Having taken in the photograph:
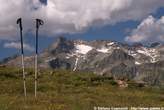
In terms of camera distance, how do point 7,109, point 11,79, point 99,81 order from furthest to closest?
point 99,81
point 11,79
point 7,109

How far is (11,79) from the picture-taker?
10494 cm

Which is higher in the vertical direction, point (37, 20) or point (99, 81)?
point (37, 20)

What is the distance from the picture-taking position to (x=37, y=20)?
2511 inches

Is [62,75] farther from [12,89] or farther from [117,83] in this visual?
[12,89]

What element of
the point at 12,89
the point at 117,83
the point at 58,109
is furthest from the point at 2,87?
the point at 58,109

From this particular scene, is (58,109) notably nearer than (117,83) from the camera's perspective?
Yes

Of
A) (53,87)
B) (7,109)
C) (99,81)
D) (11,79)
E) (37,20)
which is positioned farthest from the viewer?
(99,81)

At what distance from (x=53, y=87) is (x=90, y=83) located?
58.6ft

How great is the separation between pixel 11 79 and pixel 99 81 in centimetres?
2238

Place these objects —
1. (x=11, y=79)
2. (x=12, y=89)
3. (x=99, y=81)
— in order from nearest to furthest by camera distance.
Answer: (x=12, y=89) < (x=11, y=79) < (x=99, y=81)

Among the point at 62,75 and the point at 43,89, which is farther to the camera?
the point at 62,75

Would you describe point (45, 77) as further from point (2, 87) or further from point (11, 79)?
point (2, 87)

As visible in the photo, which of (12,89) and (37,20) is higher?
(37,20)

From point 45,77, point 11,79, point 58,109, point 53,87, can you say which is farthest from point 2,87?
point 58,109
